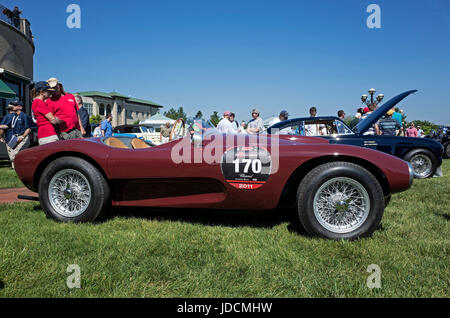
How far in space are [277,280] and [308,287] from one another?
19cm

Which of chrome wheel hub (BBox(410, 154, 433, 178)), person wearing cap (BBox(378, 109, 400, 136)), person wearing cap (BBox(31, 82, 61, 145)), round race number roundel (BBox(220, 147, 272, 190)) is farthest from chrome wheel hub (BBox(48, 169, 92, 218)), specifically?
person wearing cap (BBox(378, 109, 400, 136))

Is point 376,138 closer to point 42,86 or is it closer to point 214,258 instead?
point 214,258

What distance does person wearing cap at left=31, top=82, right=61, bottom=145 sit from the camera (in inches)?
153

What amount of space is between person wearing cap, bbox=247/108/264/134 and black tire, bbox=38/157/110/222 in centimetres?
499

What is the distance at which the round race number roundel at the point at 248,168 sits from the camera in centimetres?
255

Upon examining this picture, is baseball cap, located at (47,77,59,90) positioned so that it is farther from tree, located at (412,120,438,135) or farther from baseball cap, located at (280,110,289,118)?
tree, located at (412,120,438,135)

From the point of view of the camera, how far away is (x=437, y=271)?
1898 mm

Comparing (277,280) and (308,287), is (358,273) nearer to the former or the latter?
(308,287)

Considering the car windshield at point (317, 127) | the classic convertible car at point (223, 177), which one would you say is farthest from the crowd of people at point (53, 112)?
the car windshield at point (317, 127)

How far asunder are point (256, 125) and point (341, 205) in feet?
17.2

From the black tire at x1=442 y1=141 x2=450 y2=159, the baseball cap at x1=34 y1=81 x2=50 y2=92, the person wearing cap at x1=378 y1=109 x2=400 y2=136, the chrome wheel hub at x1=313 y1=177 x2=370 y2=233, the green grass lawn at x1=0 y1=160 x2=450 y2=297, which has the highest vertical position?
the baseball cap at x1=34 y1=81 x2=50 y2=92

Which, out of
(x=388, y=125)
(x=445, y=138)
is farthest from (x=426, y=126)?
(x=388, y=125)

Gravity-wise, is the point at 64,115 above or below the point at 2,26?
below
